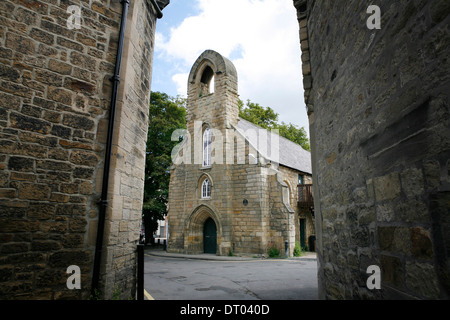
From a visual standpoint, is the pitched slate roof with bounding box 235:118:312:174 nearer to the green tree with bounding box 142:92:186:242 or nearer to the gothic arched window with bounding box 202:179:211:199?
the gothic arched window with bounding box 202:179:211:199

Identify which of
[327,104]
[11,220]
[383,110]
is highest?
[327,104]

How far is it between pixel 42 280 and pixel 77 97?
2.73m

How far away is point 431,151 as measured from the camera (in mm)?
1949

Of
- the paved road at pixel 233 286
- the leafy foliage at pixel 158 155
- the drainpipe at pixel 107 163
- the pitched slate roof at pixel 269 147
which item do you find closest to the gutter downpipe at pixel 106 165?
the drainpipe at pixel 107 163

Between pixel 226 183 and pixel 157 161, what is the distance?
734 centimetres

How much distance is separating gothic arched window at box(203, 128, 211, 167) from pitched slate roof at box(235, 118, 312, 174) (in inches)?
81.6

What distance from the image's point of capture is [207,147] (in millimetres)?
18844

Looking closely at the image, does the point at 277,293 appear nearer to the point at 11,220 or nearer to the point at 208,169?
the point at 11,220

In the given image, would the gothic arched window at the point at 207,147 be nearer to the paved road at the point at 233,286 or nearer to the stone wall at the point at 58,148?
the paved road at the point at 233,286

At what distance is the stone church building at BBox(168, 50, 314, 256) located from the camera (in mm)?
16281

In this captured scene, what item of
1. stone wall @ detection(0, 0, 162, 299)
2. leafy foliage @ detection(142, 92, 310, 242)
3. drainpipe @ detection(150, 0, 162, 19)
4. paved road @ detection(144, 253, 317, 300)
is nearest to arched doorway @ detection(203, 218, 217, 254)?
leafy foliage @ detection(142, 92, 310, 242)

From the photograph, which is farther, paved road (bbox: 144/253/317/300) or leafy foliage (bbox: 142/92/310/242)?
leafy foliage (bbox: 142/92/310/242)

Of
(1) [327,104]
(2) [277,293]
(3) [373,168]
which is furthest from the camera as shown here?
(2) [277,293]
